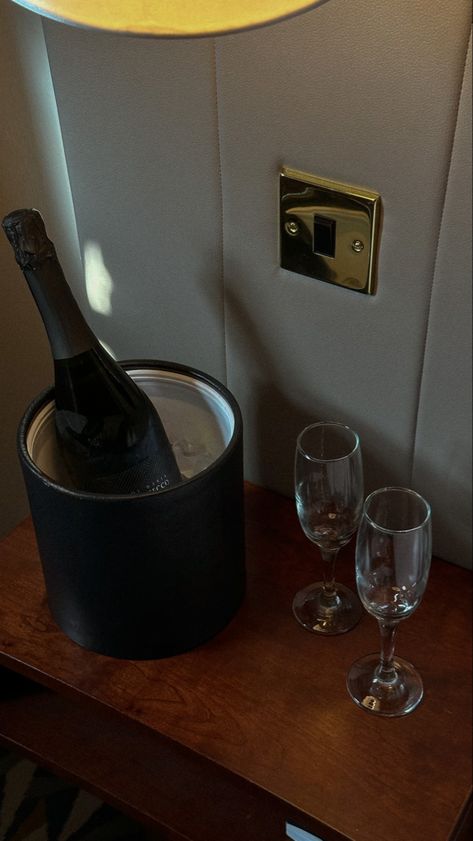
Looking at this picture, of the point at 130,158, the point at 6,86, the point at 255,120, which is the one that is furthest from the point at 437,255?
the point at 6,86

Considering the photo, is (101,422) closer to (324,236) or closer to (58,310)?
(58,310)

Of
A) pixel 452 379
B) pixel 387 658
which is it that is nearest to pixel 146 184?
pixel 452 379

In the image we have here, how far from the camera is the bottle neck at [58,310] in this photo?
29.7 inches

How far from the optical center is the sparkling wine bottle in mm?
830

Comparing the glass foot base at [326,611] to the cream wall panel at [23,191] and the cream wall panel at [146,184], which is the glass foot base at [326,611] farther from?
the cream wall panel at [23,191]

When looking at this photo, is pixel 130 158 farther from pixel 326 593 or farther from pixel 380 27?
pixel 326 593

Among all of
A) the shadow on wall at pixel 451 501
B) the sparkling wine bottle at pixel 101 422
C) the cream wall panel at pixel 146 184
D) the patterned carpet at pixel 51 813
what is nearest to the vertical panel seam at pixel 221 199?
the cream wall panel at pixel 146 184

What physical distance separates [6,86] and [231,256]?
243 millimetres

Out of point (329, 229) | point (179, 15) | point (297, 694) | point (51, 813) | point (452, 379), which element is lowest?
point (51, 813)

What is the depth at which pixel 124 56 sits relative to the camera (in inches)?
31.1

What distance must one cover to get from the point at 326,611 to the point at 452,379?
0.76 feet

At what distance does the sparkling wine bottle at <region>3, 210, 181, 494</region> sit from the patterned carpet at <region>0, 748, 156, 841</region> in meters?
0.46

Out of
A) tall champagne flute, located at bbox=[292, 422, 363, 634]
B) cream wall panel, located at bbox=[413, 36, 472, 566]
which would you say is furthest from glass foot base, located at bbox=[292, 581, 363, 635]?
cream wall panel, located at bbox=[413, 36, 472, 566]

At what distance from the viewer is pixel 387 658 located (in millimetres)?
803
